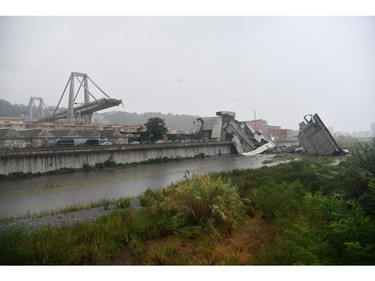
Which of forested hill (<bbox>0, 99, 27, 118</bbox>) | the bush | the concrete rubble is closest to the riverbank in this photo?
the bush

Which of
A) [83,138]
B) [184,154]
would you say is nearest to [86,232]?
[184,154]

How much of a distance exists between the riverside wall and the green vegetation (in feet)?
57.2

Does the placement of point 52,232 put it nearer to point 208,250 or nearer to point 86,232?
point 86,232

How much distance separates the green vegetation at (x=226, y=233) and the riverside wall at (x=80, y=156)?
57.2 feet

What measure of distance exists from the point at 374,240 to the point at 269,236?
2367 millimetres

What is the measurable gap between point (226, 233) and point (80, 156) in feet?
75.5

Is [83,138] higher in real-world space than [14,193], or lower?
higher

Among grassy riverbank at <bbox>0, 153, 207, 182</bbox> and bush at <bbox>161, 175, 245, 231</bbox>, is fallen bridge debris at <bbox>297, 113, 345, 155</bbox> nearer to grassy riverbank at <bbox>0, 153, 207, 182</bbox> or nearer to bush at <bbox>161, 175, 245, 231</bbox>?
grassy riverbank at <bbox>0, 153, 207, 182</bbox>

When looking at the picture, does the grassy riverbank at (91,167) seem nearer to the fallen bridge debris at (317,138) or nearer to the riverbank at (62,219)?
the riverbank at (62,219)

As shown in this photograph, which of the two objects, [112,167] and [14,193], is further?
[112,167]

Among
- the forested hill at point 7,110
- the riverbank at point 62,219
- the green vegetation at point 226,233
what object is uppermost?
the forested hill at point 7,110

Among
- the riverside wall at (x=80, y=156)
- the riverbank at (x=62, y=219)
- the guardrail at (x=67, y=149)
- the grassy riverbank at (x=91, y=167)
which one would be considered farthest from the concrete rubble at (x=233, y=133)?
the riverbank at (x=62, y=219)

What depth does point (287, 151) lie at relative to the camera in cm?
4794

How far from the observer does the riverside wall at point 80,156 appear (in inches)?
856
